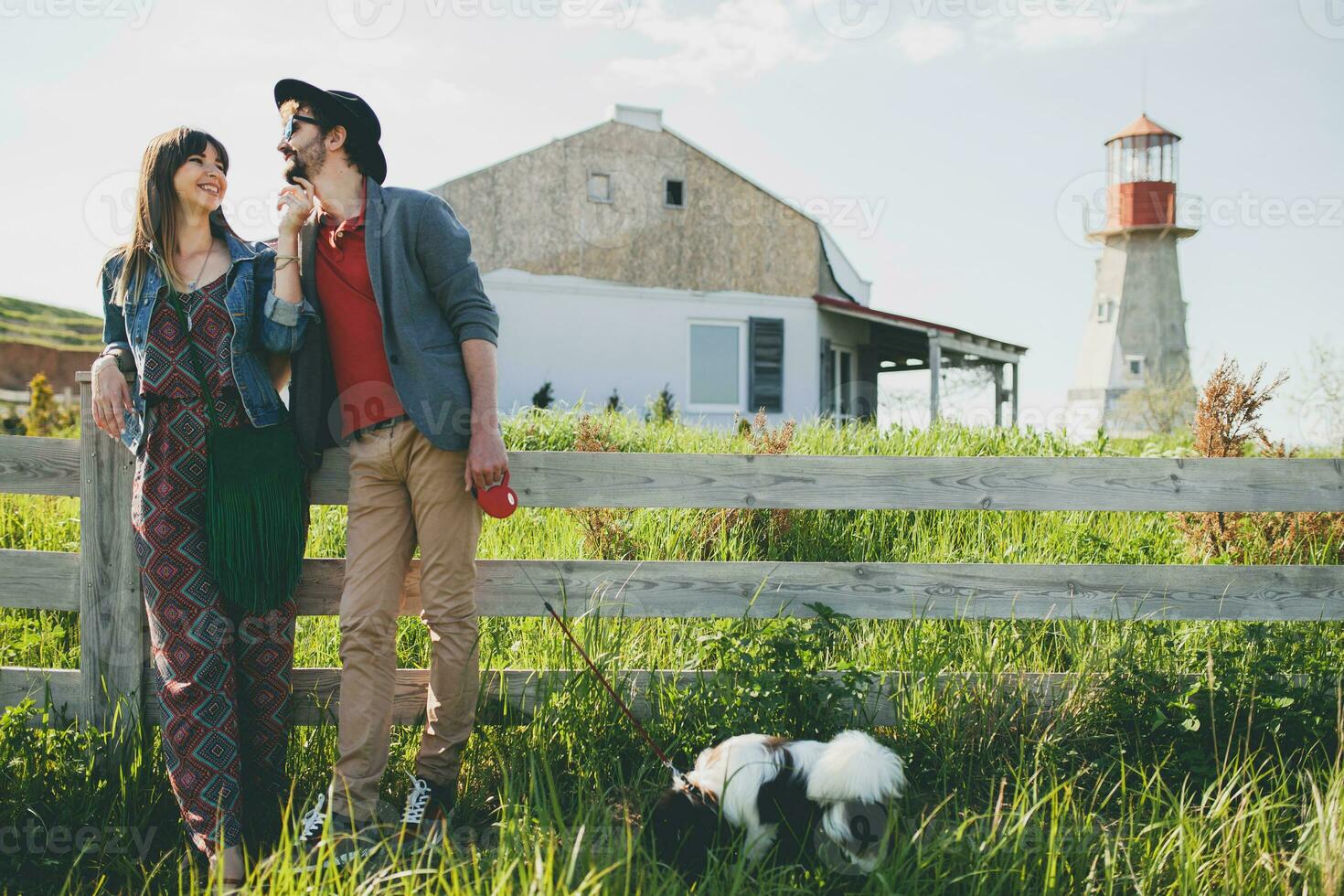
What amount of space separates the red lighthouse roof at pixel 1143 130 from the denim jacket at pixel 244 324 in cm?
3863

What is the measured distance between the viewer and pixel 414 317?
2.81m

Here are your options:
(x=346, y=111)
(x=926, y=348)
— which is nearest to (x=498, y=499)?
(x=346, y=111)

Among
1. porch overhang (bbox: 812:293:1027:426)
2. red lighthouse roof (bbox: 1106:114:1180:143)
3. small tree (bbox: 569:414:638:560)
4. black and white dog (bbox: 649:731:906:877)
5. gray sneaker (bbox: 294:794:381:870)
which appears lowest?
gray sneaker (bbox: 294:794:381:870)

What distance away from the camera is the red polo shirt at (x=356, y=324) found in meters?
2.83

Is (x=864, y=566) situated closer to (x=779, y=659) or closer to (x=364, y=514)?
(x=779, y=659)

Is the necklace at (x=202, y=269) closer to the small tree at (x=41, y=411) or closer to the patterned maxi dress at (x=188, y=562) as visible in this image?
the patterned maxi dress at (x=188, y=562)

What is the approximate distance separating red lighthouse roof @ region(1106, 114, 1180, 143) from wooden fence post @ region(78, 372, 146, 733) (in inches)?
1534

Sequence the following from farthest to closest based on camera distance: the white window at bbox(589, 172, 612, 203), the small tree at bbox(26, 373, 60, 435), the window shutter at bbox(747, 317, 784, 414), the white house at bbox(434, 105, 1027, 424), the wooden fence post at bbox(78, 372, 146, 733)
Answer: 1. the window shutter at bbox(747, 317, 784, 414)
2. the white window at bbox(589, 172, 612, 203)
3. the white house at bbox(434, 105, 1027, 424)
4. the small tree at bbox(26, 373, 60, 435)
5. the wooden fence post at bbox(78, 372, 146, 733)

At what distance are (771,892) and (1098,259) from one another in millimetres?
39333

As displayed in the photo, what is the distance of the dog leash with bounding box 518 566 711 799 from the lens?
8.07 ft

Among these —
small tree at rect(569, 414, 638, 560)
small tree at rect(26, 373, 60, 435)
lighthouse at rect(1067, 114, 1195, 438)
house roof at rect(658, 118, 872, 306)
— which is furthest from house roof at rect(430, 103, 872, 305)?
lighthouse at rect(1067, 114, 1195, 438)

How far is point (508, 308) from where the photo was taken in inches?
644

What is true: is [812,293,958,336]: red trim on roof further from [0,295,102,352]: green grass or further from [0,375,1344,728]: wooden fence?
[0,295,102,352]: green grass

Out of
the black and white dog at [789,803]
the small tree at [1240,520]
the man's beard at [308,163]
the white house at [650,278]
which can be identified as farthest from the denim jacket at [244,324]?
the white house at [650,278]
